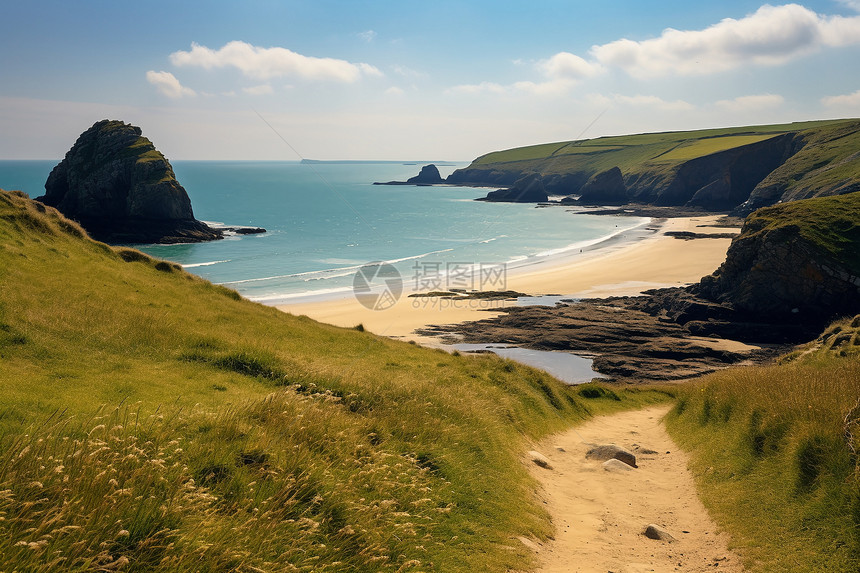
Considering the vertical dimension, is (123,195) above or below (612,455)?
above

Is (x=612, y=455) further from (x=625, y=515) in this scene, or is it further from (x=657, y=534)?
(x=657, y=534)

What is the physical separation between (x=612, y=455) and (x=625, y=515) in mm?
4834

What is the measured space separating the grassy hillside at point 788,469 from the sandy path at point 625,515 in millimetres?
544

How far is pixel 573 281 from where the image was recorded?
74000 mm

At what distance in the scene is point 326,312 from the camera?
5612cm

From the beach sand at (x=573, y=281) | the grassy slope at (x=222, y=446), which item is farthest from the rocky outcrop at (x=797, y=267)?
the grassy slope at (x=222, y=446)

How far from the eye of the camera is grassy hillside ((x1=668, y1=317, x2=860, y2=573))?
9164mm

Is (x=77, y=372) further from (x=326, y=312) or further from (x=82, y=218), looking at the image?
(x=82, y=218)

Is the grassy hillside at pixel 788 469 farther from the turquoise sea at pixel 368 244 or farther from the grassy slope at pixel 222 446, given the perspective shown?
the turquoise sea at pixel 368 244

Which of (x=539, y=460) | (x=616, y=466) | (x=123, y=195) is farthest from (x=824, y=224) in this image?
(x=123, y=195)

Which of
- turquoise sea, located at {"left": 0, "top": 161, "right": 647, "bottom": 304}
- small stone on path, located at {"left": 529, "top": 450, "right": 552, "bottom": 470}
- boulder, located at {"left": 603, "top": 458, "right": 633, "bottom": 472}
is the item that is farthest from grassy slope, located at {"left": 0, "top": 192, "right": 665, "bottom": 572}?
turquoise sea, located at {"left": 0, "top": 161, "right": 647, "bottom": 304}

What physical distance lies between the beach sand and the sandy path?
97.9ft

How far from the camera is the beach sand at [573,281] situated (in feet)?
180

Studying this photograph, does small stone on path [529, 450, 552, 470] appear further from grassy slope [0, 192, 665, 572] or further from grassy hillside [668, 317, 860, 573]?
grassy hillside [668, 317, 860, 573]
